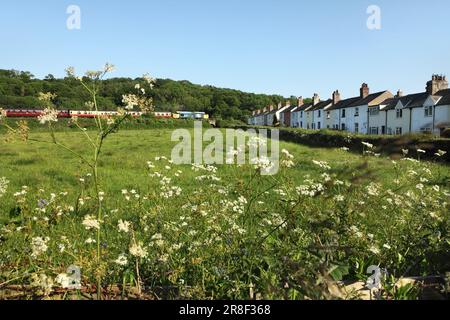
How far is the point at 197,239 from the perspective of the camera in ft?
12.6

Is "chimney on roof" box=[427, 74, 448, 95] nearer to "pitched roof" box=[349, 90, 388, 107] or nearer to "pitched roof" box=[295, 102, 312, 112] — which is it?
"pitched roof" box=[349, 90, 388, 107]

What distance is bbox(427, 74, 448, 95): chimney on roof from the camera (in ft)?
158

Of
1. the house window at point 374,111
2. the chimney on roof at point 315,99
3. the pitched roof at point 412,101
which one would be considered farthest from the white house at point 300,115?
the pitched roof at point 412,101

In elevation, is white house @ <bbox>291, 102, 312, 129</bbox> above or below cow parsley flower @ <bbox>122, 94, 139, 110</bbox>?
above

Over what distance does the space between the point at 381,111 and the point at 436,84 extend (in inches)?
412

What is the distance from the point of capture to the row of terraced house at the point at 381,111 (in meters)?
46.6

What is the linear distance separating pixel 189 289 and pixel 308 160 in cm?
1558

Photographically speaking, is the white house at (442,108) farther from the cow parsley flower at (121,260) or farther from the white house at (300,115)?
the cow parsley flower at (121,260)

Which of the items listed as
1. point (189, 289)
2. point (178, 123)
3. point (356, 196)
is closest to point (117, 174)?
point (356, 196)

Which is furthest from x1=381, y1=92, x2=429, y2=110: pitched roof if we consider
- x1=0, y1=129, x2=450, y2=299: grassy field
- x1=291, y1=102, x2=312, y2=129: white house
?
x1=0, y1=129, x2=450, y2=299: grassy field

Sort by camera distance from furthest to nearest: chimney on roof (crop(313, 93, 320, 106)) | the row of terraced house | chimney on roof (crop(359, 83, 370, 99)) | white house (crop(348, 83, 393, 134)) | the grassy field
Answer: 1. chimney on roof (crop(313, 93, 320, 106))
2. chimney on roof (crop(359, 83, 370, 99))
3. white house (crop(348, 83, 393, 134))
4. the row of terraced house
5. the grassy field

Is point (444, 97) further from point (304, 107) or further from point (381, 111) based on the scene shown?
point (304, 107)
